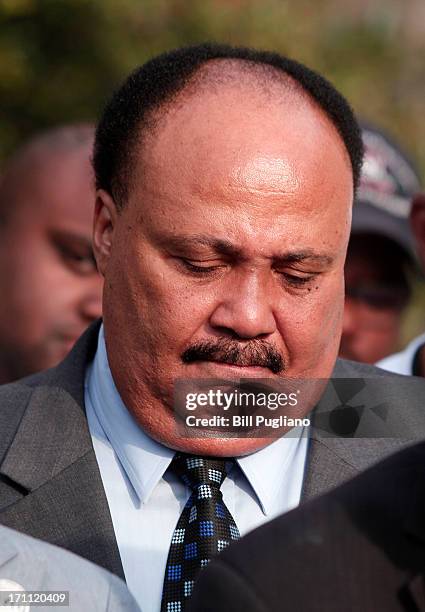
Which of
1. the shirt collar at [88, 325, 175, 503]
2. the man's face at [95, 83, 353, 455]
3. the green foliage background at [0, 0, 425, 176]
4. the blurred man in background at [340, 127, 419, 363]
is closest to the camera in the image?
the man's face at [95, 83, 353, 455]

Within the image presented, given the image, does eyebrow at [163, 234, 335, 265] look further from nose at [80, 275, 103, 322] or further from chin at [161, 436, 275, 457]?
nose at [80, 275, 103, 322]

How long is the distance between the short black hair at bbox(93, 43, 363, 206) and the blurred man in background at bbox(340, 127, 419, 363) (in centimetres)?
157

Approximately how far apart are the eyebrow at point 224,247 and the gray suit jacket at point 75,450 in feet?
1.43

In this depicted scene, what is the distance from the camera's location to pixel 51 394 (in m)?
3.03

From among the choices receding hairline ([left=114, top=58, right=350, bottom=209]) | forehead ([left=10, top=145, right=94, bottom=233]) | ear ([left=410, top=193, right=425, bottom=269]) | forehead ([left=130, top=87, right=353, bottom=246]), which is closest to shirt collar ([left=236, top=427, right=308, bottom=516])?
forehead ([left=130, top=87, right=353, bottom=246])

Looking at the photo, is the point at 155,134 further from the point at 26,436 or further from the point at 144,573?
the point at 144,573

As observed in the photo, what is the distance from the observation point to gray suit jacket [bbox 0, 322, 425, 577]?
8.93 feet

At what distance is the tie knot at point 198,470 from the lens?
277 cm

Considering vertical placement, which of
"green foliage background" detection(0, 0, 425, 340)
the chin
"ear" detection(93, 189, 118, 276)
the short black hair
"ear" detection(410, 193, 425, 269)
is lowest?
the chin

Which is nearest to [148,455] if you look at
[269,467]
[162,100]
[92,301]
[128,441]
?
[128,441]

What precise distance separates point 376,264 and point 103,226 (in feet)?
6.30

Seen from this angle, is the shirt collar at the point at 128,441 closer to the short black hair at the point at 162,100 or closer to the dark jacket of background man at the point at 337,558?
the short black hair at the point at 162,100

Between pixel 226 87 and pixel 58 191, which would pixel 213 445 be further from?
pixel 58 191

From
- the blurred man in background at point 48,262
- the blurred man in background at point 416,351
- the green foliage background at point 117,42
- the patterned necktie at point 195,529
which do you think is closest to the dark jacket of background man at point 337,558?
the patterned necktie at point 195,529
